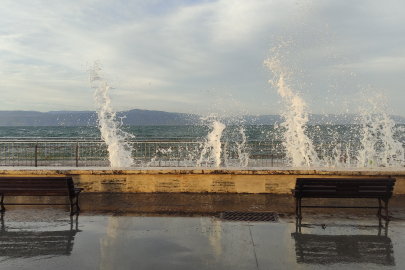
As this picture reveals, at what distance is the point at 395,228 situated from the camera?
19.0 feet

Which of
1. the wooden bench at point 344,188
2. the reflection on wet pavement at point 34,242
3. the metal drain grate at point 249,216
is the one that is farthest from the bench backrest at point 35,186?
the wooden bench at point 344,188

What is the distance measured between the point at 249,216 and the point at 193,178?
254cm

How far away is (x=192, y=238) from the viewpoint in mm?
5238

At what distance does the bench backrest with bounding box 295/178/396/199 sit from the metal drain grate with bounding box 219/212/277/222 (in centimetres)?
69

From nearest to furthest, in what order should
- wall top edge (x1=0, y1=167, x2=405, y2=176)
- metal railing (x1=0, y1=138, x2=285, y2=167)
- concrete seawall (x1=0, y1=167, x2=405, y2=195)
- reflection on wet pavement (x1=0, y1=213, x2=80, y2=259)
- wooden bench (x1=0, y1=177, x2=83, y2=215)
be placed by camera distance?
reflection on wet pavement (x1=0, y1=213, x2=80, y2=259) < wooden bench (x1=0, y1=177, x2=83, y2=215) < wall top edge (x1=0, y1=167, x2=405, y2=176) < concrete seawall (x1=0, y1=167, x2=405, y2=195) < metal railing (x1=0, y1=138, x2=285, y2=167)

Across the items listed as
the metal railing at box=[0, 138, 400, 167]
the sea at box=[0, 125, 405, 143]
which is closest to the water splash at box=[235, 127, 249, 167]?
the metal railing at box=[0, 138, 400, 167]

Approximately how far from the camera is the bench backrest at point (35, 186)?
6.64m

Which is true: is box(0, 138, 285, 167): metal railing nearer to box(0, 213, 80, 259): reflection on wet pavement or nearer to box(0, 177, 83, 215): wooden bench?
box(0, 177, 83, 215): wooden bench

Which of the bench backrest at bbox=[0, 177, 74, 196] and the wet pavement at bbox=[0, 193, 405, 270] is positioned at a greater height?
the bench backrest at bbox=[0, 177, 74, 196]

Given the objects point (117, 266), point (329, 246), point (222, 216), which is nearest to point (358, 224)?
point (329, 246)

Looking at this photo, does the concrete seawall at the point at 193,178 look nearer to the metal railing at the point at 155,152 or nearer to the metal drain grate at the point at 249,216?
the metal drain grate at the point at 249,216

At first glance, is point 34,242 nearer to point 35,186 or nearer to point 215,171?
point 35,186

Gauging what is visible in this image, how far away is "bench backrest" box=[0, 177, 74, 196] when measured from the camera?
6.64 meters

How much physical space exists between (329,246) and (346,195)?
173cm
